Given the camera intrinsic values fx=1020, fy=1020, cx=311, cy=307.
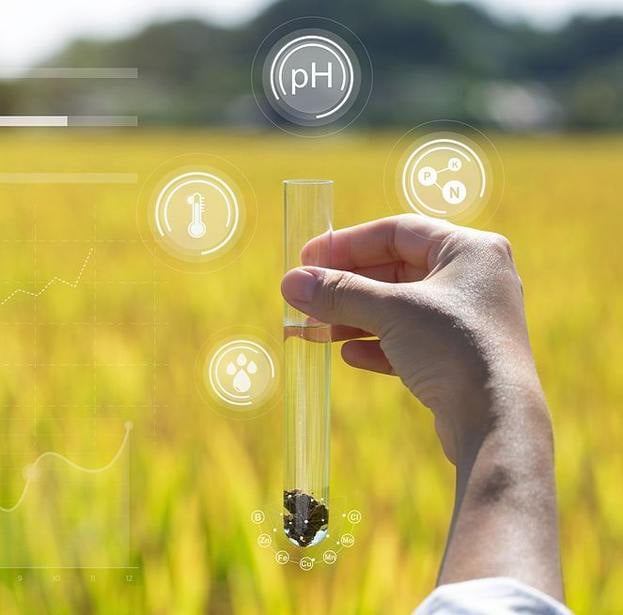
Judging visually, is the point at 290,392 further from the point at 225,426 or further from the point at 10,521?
the point at 225,426

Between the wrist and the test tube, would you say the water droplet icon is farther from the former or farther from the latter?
the wrist

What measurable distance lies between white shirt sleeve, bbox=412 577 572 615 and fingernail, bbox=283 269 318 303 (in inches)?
15.4

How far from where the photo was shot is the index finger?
1.12 meters

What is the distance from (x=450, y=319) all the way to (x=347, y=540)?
447 mm

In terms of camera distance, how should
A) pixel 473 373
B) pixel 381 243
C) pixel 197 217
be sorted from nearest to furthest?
pixel 473 373
pixel 381 243
pixel 197 217

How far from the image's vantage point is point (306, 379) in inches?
43.9

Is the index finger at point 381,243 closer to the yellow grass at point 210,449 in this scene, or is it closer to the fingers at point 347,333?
the fingers at point 347,333

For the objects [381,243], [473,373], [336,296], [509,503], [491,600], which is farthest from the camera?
[381,243]

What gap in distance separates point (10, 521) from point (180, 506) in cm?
23

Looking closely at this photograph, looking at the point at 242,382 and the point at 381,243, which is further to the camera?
the point at 242,382
